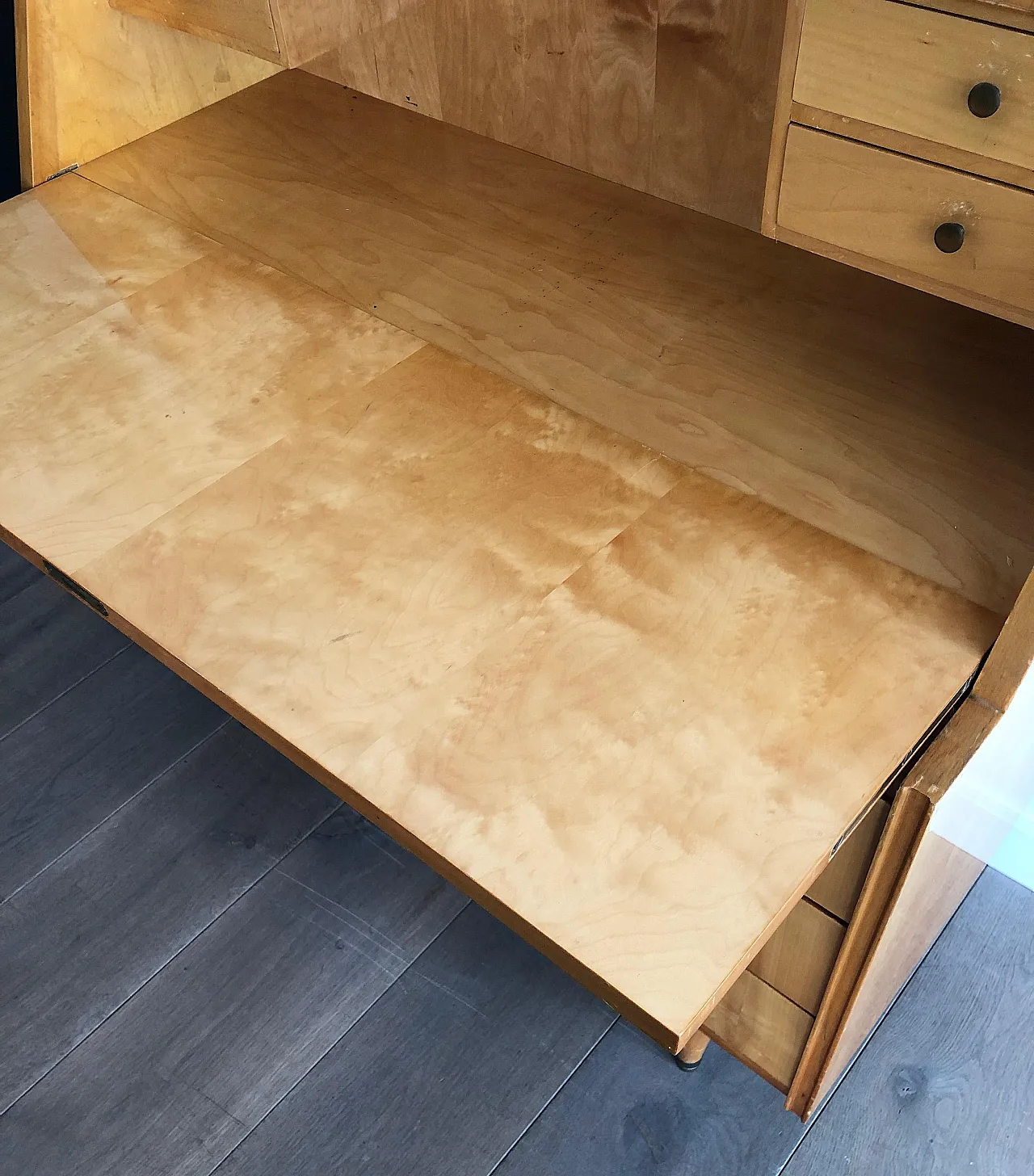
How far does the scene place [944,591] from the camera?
767mm

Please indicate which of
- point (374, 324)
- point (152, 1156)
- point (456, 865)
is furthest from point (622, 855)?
point (152, 1156)

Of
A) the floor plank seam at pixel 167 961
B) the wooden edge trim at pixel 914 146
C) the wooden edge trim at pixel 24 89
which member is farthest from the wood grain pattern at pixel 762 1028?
the wooden edge trim at pixel 24 89

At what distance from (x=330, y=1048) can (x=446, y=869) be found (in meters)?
0.74

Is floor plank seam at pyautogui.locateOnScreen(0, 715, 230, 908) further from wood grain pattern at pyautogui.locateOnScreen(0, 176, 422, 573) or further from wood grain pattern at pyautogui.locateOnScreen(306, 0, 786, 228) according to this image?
wood grain pattern at pyautogui.locateOnScreen(306, 0, 786, 228)

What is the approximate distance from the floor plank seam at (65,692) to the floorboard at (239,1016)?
1.51 ft

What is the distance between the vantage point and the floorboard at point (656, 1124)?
1162 mm

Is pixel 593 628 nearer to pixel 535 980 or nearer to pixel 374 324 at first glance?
pixel 374 324

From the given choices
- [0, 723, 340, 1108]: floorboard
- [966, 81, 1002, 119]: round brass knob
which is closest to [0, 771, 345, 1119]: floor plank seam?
[0, 723, 340, 1108]: floorboard

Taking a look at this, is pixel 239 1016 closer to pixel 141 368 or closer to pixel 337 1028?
pixel 337 1028

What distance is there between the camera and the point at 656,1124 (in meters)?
1.19

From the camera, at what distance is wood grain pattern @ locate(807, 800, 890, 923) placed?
791 mm

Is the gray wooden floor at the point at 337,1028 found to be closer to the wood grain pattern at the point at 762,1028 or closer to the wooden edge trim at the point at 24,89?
the wood grain pattern at the point at 762,1028

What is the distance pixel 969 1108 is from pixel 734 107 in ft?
3.44

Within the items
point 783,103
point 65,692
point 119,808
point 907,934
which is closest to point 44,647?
point 65,692
